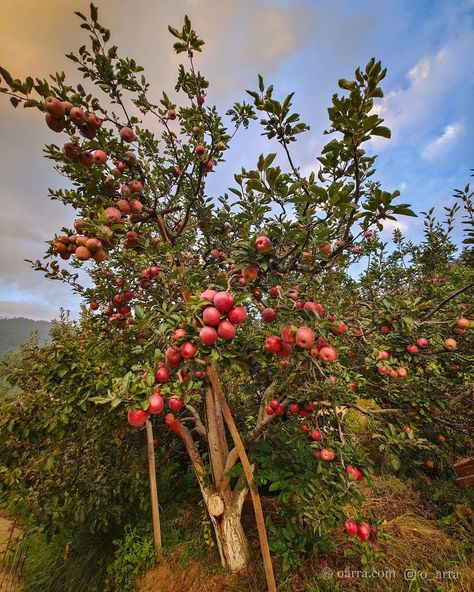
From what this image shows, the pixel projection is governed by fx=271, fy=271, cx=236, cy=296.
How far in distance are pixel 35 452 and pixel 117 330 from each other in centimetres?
183

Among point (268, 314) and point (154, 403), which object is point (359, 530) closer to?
point (268, 314)

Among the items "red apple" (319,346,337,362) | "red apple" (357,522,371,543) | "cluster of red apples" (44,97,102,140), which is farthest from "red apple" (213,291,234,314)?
"red apple" (357,522,371,543)

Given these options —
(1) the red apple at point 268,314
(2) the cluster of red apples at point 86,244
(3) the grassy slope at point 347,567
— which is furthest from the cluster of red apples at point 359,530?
(2) the cluster of red apples at point 86,244

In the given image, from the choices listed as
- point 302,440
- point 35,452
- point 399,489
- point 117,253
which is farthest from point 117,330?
point 399,489

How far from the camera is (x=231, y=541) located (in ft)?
11.9

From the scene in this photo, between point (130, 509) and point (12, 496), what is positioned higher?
point (12, 496)

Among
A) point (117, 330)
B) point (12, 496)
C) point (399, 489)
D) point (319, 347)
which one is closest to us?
point (319, 347)

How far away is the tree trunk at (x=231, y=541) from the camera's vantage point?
11.8ft

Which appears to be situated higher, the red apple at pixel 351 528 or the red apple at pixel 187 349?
the red apple at pixel 187 349

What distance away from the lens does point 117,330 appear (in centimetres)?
427

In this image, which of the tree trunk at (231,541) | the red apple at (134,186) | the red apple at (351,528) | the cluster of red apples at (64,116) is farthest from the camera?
the tree trunk at (231,541)

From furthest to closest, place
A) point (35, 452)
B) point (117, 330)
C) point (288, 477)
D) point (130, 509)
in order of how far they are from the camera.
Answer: point (130, 509) → point (117, 330) → point (288, 477) → point (35, 452)

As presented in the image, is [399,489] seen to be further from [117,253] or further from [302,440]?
[117,253]

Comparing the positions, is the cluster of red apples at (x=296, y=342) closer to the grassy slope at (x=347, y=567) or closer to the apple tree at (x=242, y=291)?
the apple tree at (x=242, y=291)
